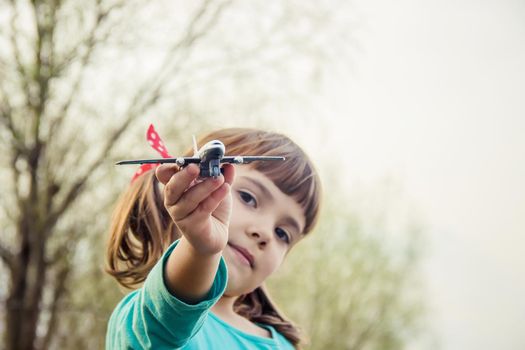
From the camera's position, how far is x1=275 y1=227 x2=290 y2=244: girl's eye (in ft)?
5.00

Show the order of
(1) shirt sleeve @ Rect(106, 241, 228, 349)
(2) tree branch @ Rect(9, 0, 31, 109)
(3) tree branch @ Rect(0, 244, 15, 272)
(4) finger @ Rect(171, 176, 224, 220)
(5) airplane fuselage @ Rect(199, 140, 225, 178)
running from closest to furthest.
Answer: (5) airplane fuselage @ Rect(199, 140, 225, 178) → (4) finger @ Rect(171, 176, 224, 220) → (1) shirt sleeve @ Rect(106, 241, 228, 349) → (2) tree branch @ Rect(9, 0, 31, 109) → (3) tree branch @ Rect(0, 244, 15, 272)

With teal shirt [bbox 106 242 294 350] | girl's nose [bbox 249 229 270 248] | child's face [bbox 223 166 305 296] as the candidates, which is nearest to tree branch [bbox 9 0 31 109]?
child's face [bbox 223 166 305 296]

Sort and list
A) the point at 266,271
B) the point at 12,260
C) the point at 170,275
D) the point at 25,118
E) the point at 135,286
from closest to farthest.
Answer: the point at 170,275 < the point at 266,271 < the point at 135,286 < the point at 25,118 < the point at 12,260

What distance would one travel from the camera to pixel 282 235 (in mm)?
1539

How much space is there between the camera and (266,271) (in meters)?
1.46

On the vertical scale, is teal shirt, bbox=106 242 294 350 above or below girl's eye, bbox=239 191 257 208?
below

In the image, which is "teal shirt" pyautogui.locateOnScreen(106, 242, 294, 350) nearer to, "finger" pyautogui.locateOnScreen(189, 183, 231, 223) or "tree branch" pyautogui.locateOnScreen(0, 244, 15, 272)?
"finger" pyautogui.locateOnScreen(189, 183, 231, 223)

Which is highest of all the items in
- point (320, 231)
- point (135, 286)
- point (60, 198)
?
point (320, 231)

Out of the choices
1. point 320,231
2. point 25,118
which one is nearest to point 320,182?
point 25,118

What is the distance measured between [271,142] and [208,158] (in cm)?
92

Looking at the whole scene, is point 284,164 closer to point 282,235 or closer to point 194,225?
point 282,235

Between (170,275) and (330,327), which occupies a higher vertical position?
(330,327)

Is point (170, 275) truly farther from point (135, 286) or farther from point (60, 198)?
point (60, 198)

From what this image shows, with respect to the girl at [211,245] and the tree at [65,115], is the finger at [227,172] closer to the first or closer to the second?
the girl at [211,245]
